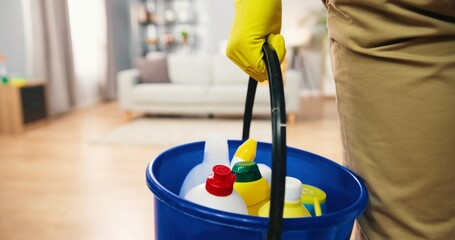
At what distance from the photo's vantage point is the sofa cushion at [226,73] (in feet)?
10.3

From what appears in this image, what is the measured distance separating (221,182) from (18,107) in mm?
2481

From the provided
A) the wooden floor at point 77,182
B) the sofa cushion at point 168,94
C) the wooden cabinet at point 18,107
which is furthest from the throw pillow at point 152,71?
the wooden cabinet at point 18,107

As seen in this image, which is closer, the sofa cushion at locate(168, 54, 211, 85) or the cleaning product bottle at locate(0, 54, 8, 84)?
the cleaning product bottle at locate(0, 54, 8, 84)

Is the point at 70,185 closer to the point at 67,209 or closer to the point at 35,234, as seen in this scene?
the point at 67,209

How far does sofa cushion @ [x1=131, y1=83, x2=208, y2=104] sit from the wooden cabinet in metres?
0.77

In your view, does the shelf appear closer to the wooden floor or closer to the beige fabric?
the wooden floor

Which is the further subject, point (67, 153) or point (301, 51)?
point (301, 51)

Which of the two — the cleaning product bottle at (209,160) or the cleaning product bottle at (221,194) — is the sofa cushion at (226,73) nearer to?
the cleaning product bottle at (209,160)

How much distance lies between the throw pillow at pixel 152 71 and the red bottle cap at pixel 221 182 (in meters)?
2.82

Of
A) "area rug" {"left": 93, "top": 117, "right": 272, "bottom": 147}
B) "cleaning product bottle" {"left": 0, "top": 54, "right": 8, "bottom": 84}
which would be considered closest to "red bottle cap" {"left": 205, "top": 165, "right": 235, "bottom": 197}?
"area rug" {"left": 93, "top": 117, "right": 272, "bottom": 147}

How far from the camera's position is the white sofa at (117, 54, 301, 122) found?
9.16 ft

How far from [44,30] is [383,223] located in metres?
3.24

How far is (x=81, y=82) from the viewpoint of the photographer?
3695 mm

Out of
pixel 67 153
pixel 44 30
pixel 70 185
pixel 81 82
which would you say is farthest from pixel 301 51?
pixel 70 185
